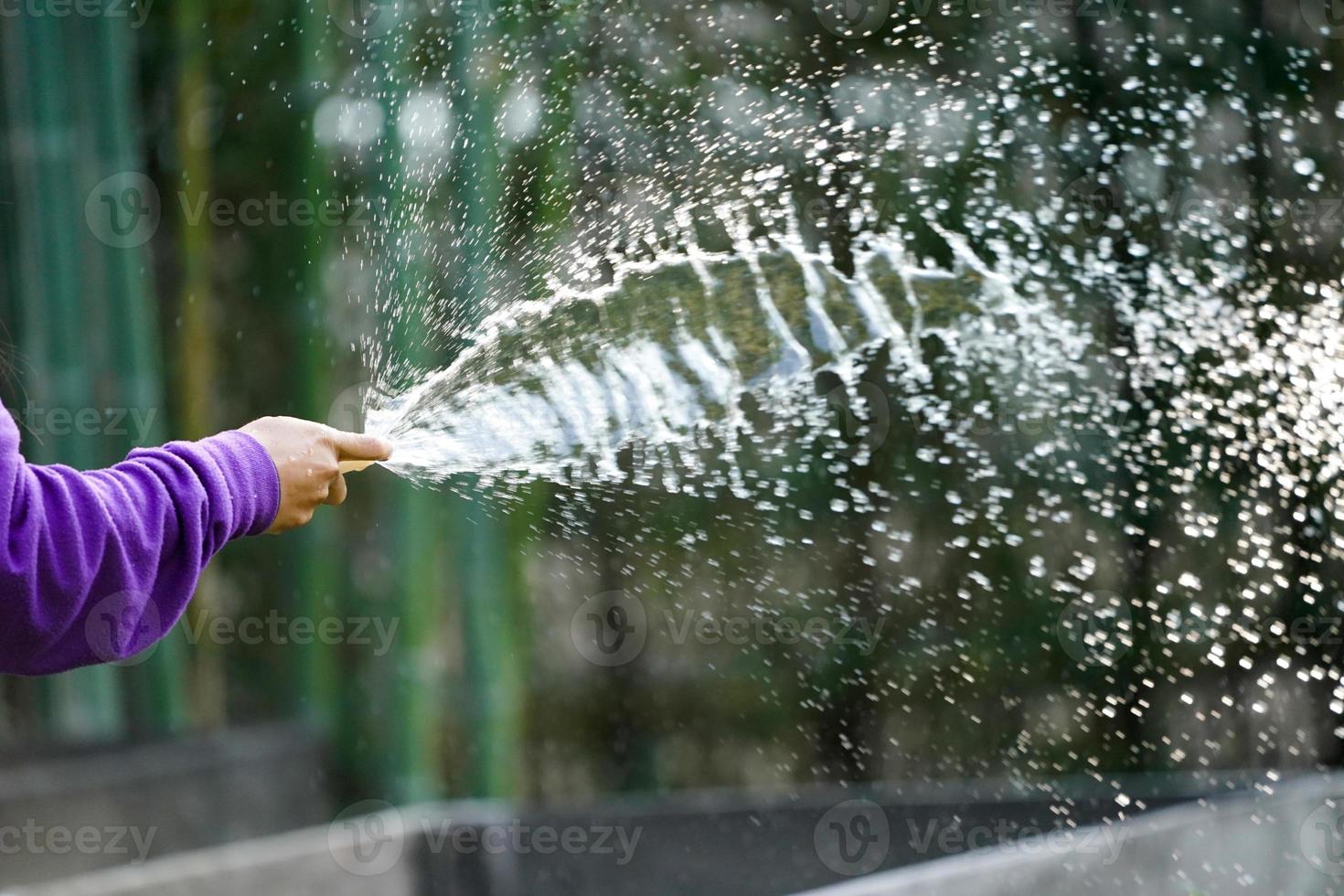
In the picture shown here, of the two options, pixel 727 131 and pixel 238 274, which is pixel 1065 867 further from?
pixel 238 274

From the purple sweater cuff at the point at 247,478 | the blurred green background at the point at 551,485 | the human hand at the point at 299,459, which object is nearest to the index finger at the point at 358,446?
the human hand at the point at 299,459

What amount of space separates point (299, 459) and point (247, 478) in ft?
0.23

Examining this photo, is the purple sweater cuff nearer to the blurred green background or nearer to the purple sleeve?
the purple sleeve

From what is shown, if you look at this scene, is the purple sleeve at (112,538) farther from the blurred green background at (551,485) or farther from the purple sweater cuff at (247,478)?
the blurred green background at (551,485)

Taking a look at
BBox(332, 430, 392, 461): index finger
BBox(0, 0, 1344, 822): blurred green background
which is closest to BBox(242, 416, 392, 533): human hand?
BBox(332, 430, 392, 461): index finger

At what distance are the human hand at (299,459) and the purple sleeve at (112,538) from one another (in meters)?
0.02

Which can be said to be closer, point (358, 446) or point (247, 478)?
point (247, 478)

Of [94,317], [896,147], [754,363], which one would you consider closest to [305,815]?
[94,317]

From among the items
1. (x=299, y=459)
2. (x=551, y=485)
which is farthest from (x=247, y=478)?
(x=551, y=485)

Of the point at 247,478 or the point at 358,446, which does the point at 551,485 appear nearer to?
the point at 358,446

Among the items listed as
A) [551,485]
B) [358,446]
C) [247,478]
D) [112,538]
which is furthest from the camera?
[551,485]

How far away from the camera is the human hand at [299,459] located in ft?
3.85

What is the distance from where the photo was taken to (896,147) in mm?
3732

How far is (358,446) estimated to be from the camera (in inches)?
50.4
